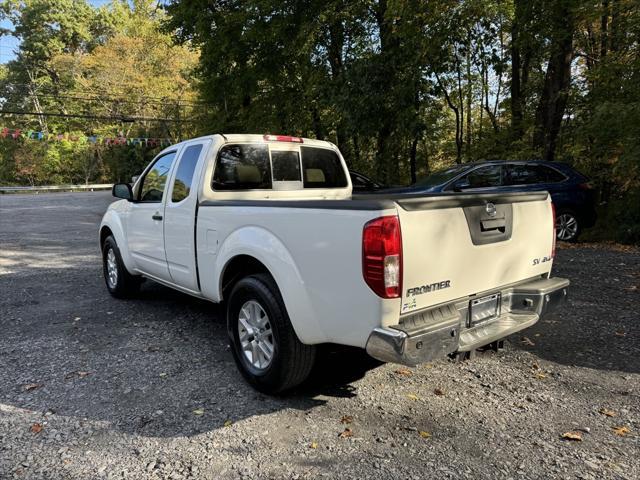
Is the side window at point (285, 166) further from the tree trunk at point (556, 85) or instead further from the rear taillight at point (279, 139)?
the tree trunk at point (556, 85)

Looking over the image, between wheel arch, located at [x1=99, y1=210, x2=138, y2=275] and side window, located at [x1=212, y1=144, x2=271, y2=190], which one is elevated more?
side window, located at [x1=212, y1=144, x2=271, y2=190]

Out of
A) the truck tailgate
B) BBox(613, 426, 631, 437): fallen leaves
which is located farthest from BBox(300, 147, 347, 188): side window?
BBox(613, 426, 631, 437): fallen leaves

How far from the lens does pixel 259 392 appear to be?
3389 millimetres

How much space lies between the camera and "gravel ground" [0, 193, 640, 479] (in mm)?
2572

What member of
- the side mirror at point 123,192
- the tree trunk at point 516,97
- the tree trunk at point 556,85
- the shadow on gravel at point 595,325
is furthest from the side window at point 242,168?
the tree trunk at point 516,97

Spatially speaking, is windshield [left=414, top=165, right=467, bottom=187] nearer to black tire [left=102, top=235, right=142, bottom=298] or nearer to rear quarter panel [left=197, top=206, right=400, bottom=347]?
black tire [left=102, top=235, right=142, bottom=298]

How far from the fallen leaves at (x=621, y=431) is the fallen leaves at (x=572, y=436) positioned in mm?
237

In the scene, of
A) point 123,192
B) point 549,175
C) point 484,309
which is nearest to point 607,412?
point 484,309

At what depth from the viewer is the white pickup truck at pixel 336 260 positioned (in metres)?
2.57

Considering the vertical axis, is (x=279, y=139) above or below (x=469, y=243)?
above

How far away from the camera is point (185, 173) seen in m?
4.40

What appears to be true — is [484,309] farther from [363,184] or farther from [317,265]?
[363,184]

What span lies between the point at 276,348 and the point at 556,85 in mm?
11727

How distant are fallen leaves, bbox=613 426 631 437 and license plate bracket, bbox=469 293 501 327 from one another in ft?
3.15
